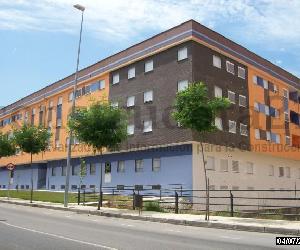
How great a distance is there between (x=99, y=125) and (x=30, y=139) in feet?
40.0

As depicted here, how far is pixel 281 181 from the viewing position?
44.0m

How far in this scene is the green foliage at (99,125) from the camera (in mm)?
25812

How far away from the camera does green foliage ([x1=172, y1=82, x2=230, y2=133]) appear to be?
19.4m

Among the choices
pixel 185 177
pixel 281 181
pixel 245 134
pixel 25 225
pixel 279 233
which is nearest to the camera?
pixel 279 233

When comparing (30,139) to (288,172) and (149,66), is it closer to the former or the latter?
(149,66)

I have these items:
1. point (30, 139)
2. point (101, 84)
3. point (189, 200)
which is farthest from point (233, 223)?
point (101, 84)

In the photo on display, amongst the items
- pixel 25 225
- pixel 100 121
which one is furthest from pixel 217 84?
pixel 25 225

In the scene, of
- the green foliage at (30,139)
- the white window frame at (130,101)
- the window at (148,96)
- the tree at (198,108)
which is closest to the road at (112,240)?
the tree at (198,108)

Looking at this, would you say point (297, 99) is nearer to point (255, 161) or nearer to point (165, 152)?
point (255, 161)

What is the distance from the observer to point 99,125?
2586cm

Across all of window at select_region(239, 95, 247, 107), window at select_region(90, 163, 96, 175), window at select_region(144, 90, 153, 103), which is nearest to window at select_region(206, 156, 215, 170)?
window at select_region(239, 95, 247, 107)

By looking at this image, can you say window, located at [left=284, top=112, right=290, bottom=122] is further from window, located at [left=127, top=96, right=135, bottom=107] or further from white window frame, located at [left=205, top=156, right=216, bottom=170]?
window, located at [left=127, top=96, right=135, bottom=107]

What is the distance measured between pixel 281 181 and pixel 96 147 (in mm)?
24755

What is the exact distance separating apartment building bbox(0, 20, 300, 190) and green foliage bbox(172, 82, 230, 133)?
11.6m
